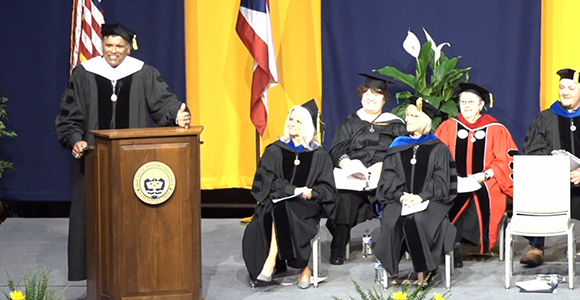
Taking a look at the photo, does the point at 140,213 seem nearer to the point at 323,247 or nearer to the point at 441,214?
the point at 441,214

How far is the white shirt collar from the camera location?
21.9 ft

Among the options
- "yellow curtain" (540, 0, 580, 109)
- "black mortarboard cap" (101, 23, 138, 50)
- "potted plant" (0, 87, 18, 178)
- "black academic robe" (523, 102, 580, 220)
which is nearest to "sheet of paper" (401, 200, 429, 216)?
"black academic robe" (523, 102, 580, 220)

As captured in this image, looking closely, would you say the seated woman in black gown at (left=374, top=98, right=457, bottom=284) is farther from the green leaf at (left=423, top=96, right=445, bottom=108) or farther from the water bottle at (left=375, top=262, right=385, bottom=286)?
the green leaf at (left=423, top=96, right=445, bottom=108)

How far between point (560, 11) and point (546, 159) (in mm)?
2513

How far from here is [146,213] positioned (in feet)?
19.0

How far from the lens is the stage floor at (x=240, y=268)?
6672 millimetres

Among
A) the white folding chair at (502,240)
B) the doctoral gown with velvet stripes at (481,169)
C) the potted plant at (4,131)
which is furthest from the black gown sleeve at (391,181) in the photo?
the potted plant at (4,131)

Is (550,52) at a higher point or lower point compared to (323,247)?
higher

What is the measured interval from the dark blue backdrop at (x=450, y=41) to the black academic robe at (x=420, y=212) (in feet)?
7.28

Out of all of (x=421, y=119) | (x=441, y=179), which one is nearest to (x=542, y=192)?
(x=441, y=179)

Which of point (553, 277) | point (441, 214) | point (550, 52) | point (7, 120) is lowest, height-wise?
point (553, 277)

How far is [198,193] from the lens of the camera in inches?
233

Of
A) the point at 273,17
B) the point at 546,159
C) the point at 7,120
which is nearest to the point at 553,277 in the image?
the point at 546,159

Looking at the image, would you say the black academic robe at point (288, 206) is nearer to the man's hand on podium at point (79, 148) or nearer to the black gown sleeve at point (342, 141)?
the black gown sleeve at point (342, 141)
